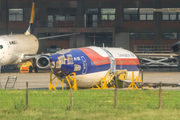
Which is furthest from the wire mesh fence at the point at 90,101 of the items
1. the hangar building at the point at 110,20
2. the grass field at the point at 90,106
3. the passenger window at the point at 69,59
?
the hangar building at the point at 110,20

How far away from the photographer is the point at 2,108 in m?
20.3

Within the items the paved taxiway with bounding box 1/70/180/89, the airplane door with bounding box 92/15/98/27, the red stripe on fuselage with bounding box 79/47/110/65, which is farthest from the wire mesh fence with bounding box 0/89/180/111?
the airplane door with bounding box 92/15/98/27

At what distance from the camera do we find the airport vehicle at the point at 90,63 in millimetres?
28766

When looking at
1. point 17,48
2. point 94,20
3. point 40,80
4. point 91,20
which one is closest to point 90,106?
point 40,80

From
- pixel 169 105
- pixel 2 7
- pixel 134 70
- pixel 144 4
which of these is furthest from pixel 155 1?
pixel 169 105

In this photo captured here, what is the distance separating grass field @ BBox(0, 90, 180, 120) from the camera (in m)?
17.9

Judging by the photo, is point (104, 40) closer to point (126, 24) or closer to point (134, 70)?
point (126, 24)

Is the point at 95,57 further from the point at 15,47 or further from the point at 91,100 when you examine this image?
the point at 15,47

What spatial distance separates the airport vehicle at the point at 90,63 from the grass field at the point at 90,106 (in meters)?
3.09

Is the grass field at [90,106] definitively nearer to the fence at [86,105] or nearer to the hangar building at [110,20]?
the fence at [86,105]

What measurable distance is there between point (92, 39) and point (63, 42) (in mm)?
6066

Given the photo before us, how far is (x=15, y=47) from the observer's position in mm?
55531

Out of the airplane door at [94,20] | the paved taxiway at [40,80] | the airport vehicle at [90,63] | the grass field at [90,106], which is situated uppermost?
the airplane door at [94,20]

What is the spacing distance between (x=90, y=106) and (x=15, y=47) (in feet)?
120
